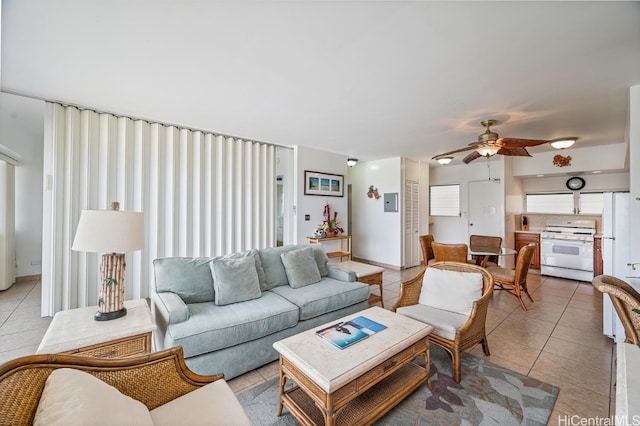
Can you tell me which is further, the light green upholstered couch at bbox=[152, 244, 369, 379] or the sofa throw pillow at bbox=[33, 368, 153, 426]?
the light green upholstered couch at bbox=[152, 244, 369, 379]

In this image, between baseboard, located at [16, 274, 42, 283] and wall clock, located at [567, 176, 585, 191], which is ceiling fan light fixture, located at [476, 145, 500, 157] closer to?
wall clock, located at [567, 176, 585, 191]

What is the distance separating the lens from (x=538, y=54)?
6.40ft

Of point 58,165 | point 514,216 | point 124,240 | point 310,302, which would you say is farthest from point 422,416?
point 514,216

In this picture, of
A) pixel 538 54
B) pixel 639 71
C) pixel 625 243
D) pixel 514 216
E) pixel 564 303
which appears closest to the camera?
pixel 538 54

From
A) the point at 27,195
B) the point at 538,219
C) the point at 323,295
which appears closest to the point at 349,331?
the point at 323,295

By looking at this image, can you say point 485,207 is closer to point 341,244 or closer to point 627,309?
point 341,244

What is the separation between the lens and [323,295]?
268cm

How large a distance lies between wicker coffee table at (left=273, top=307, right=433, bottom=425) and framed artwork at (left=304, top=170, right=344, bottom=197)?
3396 millimetres

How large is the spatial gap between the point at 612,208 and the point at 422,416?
3236mm

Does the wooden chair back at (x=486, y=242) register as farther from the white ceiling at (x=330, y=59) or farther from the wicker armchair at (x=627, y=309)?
the wicker armchair at (x=627, y=309)

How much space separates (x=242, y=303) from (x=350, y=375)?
1.37 meters

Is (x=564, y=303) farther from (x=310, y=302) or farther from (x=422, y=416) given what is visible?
(x=310, y=302)

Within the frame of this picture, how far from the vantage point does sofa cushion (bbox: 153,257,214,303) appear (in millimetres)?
2391
